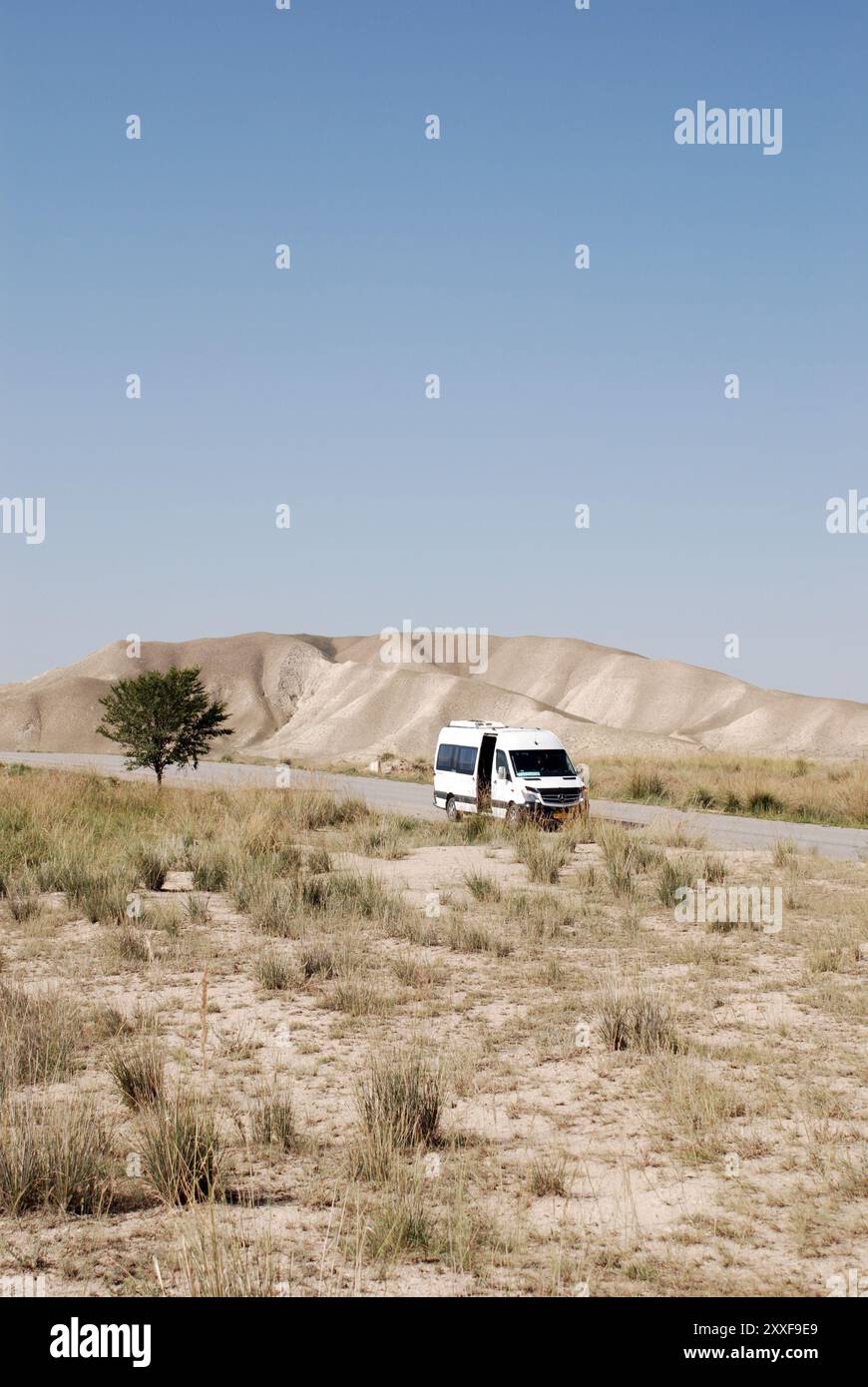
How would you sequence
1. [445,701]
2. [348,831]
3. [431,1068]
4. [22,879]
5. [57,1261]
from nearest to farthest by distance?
[57,1261], [431,1068], [22,879], [348,831], [445,701]

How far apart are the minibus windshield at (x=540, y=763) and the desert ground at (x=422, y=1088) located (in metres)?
7.72

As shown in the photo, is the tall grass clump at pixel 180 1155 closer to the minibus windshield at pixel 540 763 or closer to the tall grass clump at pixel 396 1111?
the tall grass clump at pixel 396 1111

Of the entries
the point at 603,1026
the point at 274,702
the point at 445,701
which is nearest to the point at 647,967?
the point at 603,1026

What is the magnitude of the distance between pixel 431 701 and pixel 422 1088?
103 m

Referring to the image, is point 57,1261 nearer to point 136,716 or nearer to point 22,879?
point 22,879

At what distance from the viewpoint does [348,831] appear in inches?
859

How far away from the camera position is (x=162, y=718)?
41406 mm

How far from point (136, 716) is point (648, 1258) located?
38439 mm

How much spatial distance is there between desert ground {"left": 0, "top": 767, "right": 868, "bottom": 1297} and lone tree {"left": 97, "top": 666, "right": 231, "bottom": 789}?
26277 mm

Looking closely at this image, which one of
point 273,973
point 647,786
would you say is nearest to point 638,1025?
point 273,973

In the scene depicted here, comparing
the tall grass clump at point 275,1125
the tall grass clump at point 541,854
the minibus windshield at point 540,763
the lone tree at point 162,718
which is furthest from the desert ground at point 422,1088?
the lone tree at point 162,718

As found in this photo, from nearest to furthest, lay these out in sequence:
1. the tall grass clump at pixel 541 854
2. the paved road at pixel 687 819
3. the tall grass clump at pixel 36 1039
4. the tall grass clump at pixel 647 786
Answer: the tall grass clump at pixel 36 1039
the tall grass clump at pixel 541 854
the paved road at pixel 687 819
the tall grass clump at pixel 647 786

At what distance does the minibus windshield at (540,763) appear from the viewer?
23.3 m

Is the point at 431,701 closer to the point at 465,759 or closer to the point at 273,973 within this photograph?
the point at 465,759
